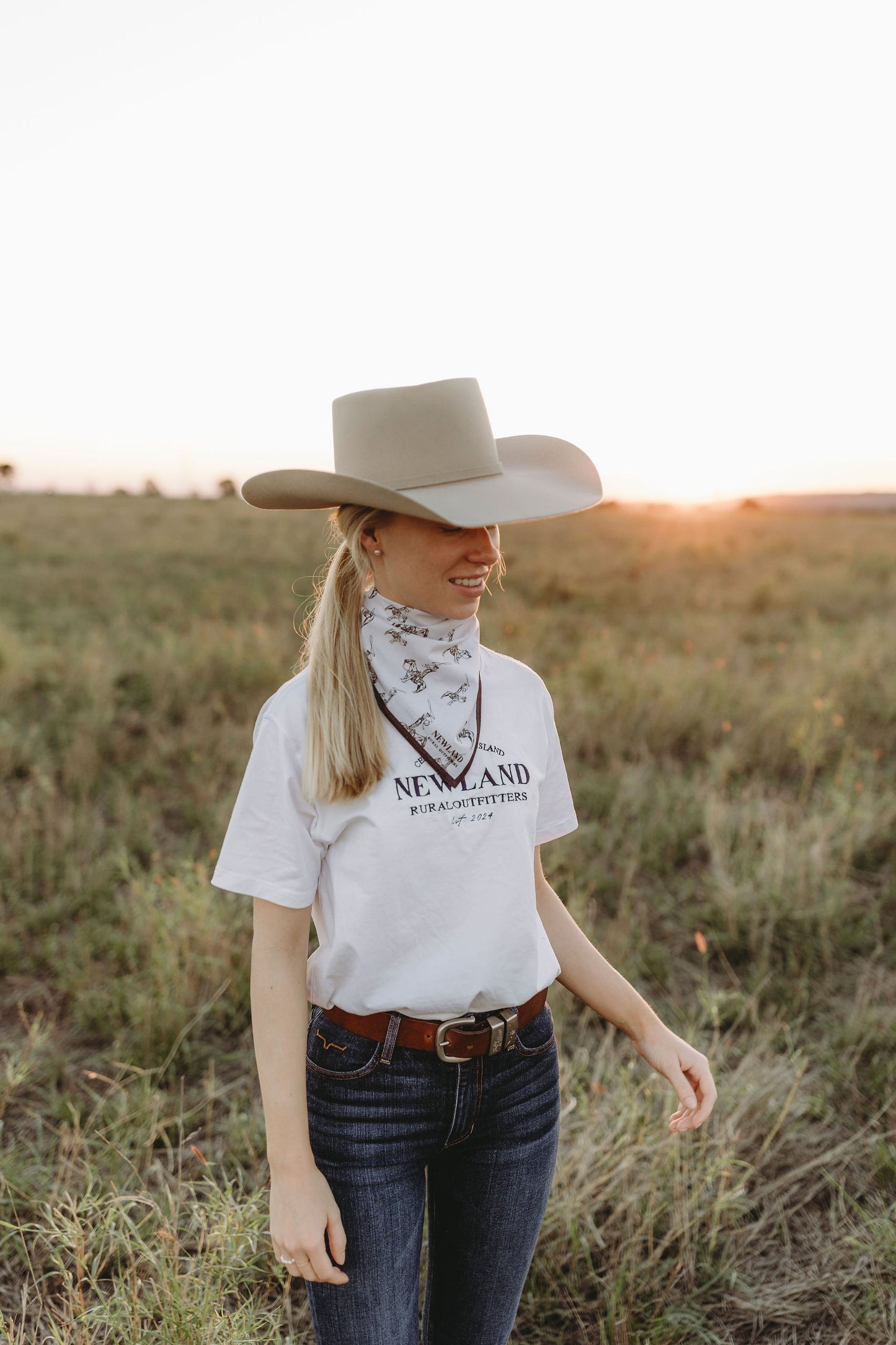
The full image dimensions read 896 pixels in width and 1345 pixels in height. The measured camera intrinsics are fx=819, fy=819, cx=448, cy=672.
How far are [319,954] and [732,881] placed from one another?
318 centimetres

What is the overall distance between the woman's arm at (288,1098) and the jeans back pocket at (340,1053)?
88 millimetres

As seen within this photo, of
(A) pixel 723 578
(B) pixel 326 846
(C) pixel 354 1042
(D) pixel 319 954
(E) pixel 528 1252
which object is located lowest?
(A) pixel 723 578

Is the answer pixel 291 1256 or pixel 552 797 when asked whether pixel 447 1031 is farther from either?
pixel 552 797

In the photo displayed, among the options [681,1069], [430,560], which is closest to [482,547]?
[430,560]

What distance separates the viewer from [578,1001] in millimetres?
3451

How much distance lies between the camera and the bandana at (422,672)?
147 centimetres

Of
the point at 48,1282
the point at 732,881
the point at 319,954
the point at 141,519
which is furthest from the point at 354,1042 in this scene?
the point at 141,519

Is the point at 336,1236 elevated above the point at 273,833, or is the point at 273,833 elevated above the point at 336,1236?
the point at 273,833

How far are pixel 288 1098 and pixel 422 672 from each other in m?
0.73

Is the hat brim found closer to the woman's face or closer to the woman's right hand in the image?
the woman's face

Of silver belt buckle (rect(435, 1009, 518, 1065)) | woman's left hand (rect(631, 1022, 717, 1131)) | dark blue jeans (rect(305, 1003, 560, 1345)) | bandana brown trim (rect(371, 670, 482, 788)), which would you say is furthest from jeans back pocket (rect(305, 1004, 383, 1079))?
woman's left hand (rect(631, 1022, 717, 1131))

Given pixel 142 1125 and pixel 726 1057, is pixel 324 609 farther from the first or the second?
pixel 726 1057

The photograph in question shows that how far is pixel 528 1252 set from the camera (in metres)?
1.57

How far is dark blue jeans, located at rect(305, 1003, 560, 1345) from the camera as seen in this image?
1.36 meters
